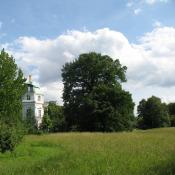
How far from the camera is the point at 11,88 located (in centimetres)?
4278

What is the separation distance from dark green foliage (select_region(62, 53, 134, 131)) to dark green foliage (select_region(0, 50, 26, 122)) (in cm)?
2920

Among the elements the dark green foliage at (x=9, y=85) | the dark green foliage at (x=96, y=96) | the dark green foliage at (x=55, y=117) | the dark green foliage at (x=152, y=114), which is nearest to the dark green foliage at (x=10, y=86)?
the dark green foliage at (x=9, y=85)

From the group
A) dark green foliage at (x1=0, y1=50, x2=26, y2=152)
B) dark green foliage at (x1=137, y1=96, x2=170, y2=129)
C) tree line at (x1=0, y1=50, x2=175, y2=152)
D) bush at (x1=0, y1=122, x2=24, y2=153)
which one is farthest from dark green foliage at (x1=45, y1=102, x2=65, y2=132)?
bush at (x1=0, y1=122, x2=24, y2=153)

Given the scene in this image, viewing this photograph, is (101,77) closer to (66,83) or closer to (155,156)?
(66,83)

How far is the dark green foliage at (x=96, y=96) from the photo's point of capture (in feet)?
240

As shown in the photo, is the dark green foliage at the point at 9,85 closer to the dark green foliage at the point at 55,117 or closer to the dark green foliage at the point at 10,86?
the dark green foliage at the point at 10,86

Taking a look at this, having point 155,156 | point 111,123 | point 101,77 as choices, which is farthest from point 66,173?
point 101,77

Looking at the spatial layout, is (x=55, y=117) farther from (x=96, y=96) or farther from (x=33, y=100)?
(x=96, y=96)

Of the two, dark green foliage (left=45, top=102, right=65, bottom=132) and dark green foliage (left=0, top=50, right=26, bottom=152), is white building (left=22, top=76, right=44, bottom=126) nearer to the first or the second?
dark green foliage (left=45, top=102, right=65, bottom=132)

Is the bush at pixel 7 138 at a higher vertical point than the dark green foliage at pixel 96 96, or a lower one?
lower

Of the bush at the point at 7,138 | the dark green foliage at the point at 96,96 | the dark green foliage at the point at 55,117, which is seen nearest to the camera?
the bush at the point at 7,138

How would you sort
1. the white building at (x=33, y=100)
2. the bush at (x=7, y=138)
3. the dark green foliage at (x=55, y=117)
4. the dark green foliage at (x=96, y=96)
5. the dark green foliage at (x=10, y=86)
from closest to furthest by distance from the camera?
1. the bush at (x=7, y=138)
2. the dark green foliage at (x=10, y=86)
3. the dark green foliage at (x=96, y=96)
4. the dark green foliage at (x=55, y=117)
5. the white building at (x=33, y=100)

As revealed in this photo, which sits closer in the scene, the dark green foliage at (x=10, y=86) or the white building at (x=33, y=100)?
the dark green foliage at (x=10, y=86)

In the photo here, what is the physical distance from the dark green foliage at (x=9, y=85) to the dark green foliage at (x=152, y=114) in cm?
8445
